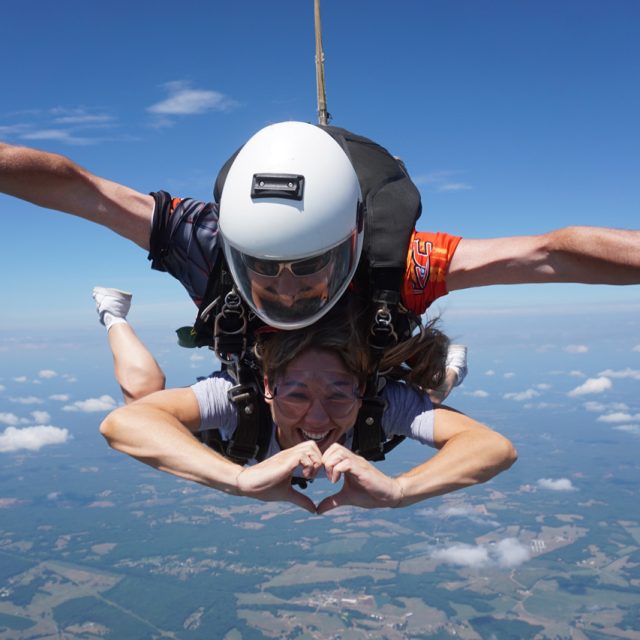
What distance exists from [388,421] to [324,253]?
4.40ft

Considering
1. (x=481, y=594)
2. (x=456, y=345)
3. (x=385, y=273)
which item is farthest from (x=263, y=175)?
(x=481, y=594)

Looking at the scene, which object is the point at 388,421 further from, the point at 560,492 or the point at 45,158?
the point at 560,492

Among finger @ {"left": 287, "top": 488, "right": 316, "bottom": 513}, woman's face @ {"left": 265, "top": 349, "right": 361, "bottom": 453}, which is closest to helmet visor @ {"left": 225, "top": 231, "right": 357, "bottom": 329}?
woman's face @ {"left": 265, "top": 349, "right": 361, "bottom": 453}

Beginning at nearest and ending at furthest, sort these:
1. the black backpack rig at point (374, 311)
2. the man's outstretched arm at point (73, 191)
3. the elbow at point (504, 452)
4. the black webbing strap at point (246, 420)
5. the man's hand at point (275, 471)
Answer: the man's hand at point (275, 471), the elbow at point (504, 452), the man's outstretched arm at point (73, 191), the black backpack rig at point (374, 311), the black webbing strap at point (246, 420)

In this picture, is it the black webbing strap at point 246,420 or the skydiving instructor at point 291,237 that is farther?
the black webbing strap at point 246,420

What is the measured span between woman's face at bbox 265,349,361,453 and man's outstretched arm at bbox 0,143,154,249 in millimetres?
1257

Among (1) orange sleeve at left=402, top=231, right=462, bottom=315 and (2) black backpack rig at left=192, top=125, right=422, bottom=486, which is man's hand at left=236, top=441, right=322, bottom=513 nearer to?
(2) black backpack rig at left=192, top=125, right=422, bottom=486

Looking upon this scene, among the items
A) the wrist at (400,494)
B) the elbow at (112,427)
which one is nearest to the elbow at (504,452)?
the wrist at (400,494)

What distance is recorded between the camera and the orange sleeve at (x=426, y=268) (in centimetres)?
372

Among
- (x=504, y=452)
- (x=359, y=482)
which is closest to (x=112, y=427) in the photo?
(x=359, y=482)

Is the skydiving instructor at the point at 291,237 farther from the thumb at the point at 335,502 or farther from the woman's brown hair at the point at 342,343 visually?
the thumb at the point at 335,502

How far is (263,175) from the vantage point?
10.4 feet

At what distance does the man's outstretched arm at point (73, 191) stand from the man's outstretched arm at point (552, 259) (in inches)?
76.3

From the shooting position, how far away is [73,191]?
3742 millimetres
